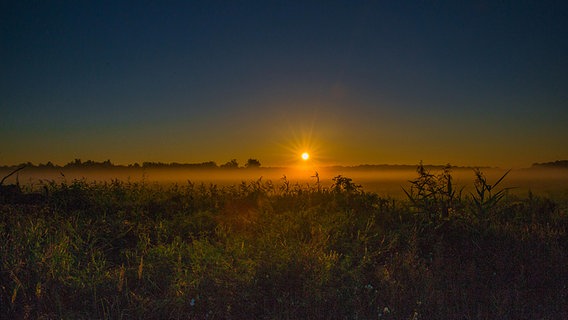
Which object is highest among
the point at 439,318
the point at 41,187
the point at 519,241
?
the point at 41,187

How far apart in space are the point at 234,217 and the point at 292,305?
5352 millimetres

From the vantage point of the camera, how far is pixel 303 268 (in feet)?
19.4

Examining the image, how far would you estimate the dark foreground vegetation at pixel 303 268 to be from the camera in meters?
5.15

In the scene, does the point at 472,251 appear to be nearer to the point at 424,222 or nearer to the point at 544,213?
the point at 424,222

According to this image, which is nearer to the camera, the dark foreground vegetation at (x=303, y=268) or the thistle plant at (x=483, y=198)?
the dark foreground vegetation at (x=303, y=268)

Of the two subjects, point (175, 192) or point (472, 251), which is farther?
point (175, 192)

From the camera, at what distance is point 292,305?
521 cm

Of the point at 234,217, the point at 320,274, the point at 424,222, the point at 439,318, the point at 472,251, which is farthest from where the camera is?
the point at 234,217

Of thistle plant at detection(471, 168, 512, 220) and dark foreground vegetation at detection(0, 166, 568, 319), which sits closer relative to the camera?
dark foreground vegetation at detection(0, 166, 568, 319)

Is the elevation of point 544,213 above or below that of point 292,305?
above

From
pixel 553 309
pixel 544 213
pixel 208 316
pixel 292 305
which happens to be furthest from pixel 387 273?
Answer: pixel 544 213

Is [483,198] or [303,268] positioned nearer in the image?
[303,268]

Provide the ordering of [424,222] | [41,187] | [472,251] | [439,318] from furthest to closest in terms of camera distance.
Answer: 1. [41,187]
2. [424,222]
3. [472,251]
4. [439,318]

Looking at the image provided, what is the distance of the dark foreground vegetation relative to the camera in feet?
16.9
